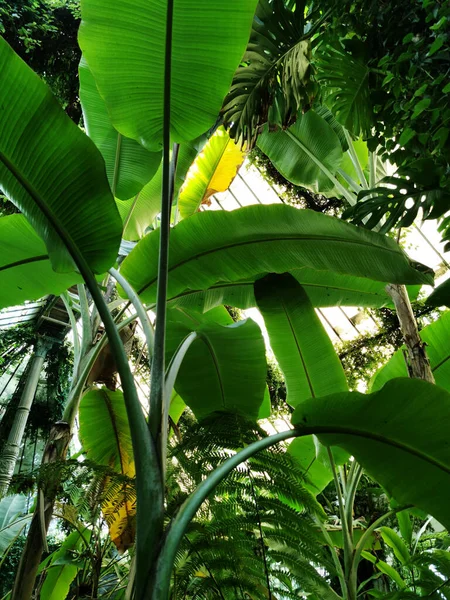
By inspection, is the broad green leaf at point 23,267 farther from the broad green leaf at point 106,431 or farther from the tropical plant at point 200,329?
the broad green leaf at point 106,431

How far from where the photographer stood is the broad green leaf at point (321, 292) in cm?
244

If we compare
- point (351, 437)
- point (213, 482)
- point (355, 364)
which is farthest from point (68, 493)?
point (355, 364)

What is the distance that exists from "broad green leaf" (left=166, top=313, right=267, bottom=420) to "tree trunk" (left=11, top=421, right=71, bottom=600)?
2.25 feet

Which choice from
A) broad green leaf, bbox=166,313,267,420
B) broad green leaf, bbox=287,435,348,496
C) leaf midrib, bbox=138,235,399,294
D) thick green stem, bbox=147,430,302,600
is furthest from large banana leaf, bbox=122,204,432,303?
broad green leaf, bbox=287,435,348,496

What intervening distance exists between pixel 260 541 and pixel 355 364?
221 inches

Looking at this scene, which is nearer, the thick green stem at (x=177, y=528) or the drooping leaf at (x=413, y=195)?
the thick green stem at (x=177, y=528)

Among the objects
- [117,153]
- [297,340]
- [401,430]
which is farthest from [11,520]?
[401,430]

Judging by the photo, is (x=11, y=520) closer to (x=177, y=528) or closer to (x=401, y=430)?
(x=177, y=528)

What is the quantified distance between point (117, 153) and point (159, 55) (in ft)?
3.01

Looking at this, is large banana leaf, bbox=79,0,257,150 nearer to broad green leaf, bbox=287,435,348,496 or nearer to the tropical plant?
the tropical plant

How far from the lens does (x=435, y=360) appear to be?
7.91ft

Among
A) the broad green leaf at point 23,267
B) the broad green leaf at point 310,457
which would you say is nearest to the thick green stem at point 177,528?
the broad green leaf at point 23,267

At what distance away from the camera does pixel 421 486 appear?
5.35ft

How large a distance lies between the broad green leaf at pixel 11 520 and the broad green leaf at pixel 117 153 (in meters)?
2.26
